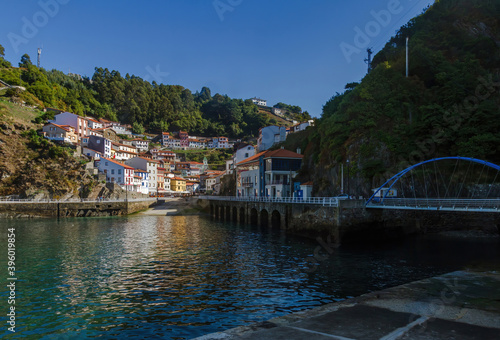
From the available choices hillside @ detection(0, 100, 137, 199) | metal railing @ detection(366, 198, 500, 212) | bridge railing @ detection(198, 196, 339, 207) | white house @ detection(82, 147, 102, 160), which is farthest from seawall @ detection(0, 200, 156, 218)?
metal railing @ detection(366, 198, 500, 212)

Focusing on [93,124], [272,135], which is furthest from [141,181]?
[272,135]

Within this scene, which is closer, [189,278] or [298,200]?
[189,278]

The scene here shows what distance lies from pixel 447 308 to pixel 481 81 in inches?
1866

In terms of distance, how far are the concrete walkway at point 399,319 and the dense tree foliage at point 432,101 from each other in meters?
31.2

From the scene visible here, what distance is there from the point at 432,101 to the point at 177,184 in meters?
115

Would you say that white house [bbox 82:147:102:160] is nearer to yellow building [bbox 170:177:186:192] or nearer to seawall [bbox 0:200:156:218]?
seawall [bbox 0:200:156:218]

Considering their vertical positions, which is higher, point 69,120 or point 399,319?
point 69,120

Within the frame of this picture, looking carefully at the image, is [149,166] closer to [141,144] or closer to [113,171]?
[113,171]

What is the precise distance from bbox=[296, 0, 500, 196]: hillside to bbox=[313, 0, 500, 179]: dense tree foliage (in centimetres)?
12

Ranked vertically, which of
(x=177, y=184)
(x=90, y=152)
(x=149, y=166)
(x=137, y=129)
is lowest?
(x=177, y=184)

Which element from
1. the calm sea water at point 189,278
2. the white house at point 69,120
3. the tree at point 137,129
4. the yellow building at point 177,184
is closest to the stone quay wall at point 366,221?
the calm sea water at point 189,278

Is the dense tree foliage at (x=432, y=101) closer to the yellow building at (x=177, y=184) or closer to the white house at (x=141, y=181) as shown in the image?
the white house at (x=141, y=181)

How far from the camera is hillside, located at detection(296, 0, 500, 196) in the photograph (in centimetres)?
4338

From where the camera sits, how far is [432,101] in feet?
166
